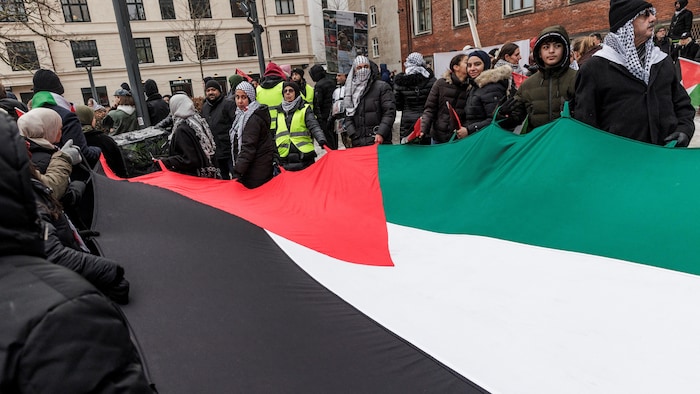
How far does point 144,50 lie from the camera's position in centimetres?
3631

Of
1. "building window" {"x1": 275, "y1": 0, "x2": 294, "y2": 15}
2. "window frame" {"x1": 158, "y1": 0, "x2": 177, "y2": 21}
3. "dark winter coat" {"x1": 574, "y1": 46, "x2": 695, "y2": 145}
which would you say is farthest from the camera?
"building window" {"x1": 275, "y1": 0, "x2": 294, "y2": 15}

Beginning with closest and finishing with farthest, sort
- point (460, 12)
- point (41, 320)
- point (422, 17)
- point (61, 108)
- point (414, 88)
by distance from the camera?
point (41, 320)
point (61, 108)
point (414, 88)
point (460, 12)
point (422, 17)

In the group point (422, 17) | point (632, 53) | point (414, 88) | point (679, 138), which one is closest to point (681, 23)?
point (414, 88)

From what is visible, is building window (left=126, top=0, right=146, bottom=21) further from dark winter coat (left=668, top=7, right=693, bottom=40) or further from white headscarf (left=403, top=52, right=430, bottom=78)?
dark winter coat (left=668, top=7, right=693, bottom=40)

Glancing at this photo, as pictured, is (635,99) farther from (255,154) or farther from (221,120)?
(221,120)

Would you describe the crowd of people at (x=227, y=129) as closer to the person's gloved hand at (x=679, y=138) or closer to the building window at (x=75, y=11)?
the person's gloved hand at (x=679, y=138)

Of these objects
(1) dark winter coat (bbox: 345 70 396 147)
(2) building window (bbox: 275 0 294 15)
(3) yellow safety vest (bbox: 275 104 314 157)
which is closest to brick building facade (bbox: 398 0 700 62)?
(2) building window (bbox: 275 0 294 15)

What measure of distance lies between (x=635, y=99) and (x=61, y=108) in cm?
506

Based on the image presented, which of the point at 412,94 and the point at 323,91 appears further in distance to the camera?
the point at 323,91

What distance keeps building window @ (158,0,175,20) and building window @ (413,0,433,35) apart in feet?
70.1

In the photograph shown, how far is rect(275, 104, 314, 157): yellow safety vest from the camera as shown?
552cm

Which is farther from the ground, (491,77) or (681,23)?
(681,23)

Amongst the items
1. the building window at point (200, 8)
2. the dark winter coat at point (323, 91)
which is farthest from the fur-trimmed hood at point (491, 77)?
the building window at point (200, 8)

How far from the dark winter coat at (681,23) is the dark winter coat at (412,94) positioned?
8.16m
